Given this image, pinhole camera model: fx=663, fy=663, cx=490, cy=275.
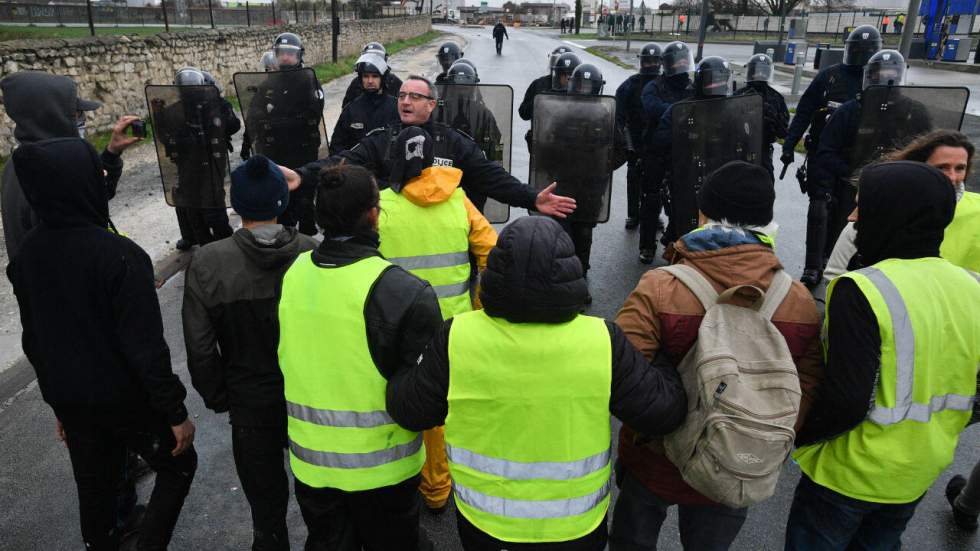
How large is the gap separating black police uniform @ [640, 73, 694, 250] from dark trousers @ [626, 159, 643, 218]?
0.37m

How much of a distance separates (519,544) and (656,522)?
2.26ft

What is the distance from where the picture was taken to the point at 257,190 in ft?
7.77

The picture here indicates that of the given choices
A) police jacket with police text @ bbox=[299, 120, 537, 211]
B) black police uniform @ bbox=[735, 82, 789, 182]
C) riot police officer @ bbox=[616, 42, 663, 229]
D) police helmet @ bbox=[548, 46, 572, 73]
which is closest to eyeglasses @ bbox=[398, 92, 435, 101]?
A: police jacket with police text @ bbox=[299, 120, 537, 211]

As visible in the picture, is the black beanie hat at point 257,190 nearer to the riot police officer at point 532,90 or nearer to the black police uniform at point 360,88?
the black police uniform at point 360,88

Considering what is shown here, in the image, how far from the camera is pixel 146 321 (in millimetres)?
2340

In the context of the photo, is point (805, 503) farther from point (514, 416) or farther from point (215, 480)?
point (215, 480)

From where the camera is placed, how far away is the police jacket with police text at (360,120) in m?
5.74

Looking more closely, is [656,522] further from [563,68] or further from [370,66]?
[563,68]

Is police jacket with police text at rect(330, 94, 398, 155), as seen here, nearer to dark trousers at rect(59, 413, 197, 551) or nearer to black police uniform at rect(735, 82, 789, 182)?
black police uniform at rect(735, 82, 789, 182)

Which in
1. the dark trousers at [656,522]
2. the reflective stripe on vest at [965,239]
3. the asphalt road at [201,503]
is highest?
the reflective stripe on vest at [965,239]

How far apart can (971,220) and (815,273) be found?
135 inches

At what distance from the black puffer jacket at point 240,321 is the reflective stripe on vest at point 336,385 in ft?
0.75

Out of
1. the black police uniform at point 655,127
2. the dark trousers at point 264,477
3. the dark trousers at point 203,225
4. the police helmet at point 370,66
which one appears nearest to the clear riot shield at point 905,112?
the black police uniform at point 655,127

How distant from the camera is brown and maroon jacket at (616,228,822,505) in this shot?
79.0 inches
